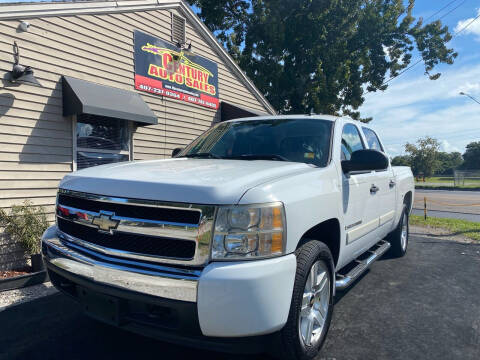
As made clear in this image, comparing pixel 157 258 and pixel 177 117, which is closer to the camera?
pixel 157 258

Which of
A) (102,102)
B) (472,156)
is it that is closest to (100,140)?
(102,102)

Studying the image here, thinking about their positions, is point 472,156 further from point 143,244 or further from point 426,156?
point 143,244

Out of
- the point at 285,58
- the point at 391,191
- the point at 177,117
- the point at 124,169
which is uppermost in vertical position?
the point at 285,58

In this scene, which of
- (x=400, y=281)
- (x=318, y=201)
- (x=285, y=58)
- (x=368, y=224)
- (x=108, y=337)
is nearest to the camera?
(x=318, y=201)

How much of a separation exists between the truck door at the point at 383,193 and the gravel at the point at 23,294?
3.84 m

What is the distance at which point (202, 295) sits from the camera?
1.70 m

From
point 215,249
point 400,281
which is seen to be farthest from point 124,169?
point 400,281

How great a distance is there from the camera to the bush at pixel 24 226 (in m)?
4.47

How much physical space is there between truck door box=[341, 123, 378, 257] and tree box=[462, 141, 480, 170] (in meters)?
94.7

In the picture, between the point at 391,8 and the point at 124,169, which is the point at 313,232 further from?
the point at 391,8

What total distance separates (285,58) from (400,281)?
1440 cm

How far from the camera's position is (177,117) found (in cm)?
755

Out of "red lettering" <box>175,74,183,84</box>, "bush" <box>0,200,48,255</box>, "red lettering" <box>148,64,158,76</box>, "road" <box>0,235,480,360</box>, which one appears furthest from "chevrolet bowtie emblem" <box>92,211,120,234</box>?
"red lettering" <box>175,74,183,84</box>

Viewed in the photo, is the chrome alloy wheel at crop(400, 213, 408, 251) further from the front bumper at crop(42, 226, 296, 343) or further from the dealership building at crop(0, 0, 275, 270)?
the dealership building at crop(0, 0, 275, 270)
